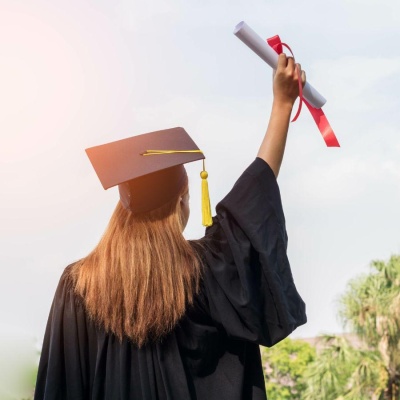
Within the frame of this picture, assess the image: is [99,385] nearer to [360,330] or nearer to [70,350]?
[70,350]

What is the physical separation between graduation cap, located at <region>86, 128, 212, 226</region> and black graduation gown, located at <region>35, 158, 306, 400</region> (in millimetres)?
192

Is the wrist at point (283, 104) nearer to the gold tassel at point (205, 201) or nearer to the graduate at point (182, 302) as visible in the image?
the graduate at point (182, 302)

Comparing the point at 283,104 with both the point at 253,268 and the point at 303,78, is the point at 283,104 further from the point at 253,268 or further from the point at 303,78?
the point at 253,268

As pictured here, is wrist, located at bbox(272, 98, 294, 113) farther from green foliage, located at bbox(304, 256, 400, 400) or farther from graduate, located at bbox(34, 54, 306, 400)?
green foliage, located at bbox(304, 256, 400, 400)

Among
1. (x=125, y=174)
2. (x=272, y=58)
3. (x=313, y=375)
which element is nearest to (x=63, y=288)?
(x=125, y=174)

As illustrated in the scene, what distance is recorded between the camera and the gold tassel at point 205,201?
2.79 metres

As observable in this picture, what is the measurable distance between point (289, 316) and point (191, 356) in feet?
1.07

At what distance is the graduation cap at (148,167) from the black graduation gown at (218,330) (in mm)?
192

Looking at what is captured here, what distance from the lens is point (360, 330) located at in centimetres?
2545

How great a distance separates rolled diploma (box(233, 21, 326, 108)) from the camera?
243 centimetres

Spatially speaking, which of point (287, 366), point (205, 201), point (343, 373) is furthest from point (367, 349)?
point (205, 201)

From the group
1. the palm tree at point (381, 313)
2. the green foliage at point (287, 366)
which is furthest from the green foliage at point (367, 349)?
the green foliage at point (287, 366)

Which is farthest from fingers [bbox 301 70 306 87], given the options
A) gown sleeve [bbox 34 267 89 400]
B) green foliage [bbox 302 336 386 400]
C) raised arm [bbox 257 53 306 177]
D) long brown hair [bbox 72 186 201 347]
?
green foliage [bbox 302 336 386 400]

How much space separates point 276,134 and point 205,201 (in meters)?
0.36
